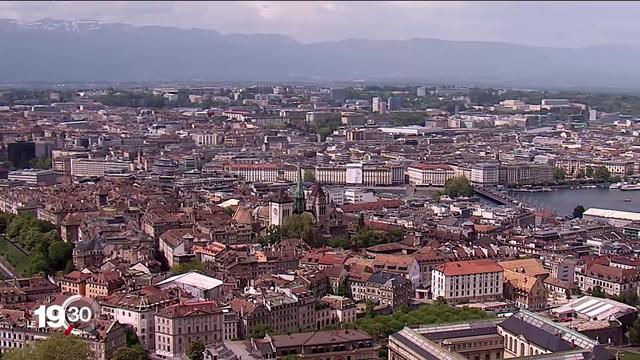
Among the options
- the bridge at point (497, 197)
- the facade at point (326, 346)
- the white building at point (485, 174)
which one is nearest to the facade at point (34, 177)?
the bridge at point (497, 197)

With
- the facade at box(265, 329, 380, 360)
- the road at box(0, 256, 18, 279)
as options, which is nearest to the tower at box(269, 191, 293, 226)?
the road at box(0, 256, 18, 279)

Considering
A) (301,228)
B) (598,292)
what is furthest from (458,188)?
(598,292)

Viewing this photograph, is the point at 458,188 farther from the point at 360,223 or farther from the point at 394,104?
the point at 394,104

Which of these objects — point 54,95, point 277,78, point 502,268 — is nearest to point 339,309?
point 502,268

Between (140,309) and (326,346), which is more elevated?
(140,309)

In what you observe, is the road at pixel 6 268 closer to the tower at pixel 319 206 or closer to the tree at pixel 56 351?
the tower at pixel 319 206

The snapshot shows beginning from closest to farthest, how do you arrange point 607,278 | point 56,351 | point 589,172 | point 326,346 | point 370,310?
point 56,351 → point 326,346 → point 370,310 → point 607,278 → point 589,172

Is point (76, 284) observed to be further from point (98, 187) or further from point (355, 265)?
point (98, 187)
